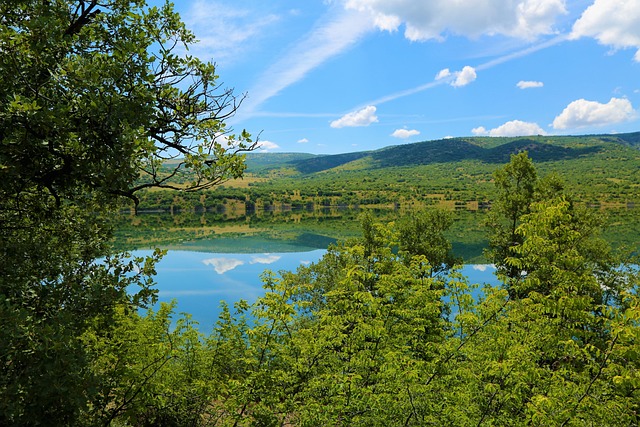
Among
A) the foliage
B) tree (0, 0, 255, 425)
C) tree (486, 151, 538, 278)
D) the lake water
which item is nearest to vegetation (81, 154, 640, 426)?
the foliage

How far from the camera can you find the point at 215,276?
191 ft

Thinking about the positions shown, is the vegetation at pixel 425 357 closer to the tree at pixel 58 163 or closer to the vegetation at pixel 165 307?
the vegetation at pixel 165 307

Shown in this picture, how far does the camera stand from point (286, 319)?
9.65m

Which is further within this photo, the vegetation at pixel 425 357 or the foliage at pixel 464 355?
the vegetation at pixel 425 357

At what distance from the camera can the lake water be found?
41156mm

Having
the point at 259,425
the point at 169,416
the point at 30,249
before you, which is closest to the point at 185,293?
the point at 169,416

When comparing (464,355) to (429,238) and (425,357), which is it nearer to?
(425,357)

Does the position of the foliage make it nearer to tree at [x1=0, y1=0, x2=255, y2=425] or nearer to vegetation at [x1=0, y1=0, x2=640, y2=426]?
vegetation at [x1=0, y1=0, x2=640, y2=426]

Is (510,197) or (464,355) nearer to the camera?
(464,355)

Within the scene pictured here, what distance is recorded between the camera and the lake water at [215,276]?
4116cm

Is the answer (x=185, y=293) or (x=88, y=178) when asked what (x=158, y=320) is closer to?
(x=88, y=178)

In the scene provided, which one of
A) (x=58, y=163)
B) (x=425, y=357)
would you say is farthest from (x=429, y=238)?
(x=58, y=163)

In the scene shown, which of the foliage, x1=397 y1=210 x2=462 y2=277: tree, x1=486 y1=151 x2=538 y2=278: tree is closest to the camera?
the foliage

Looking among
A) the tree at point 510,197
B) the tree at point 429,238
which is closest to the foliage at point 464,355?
the tree at point 510,197
